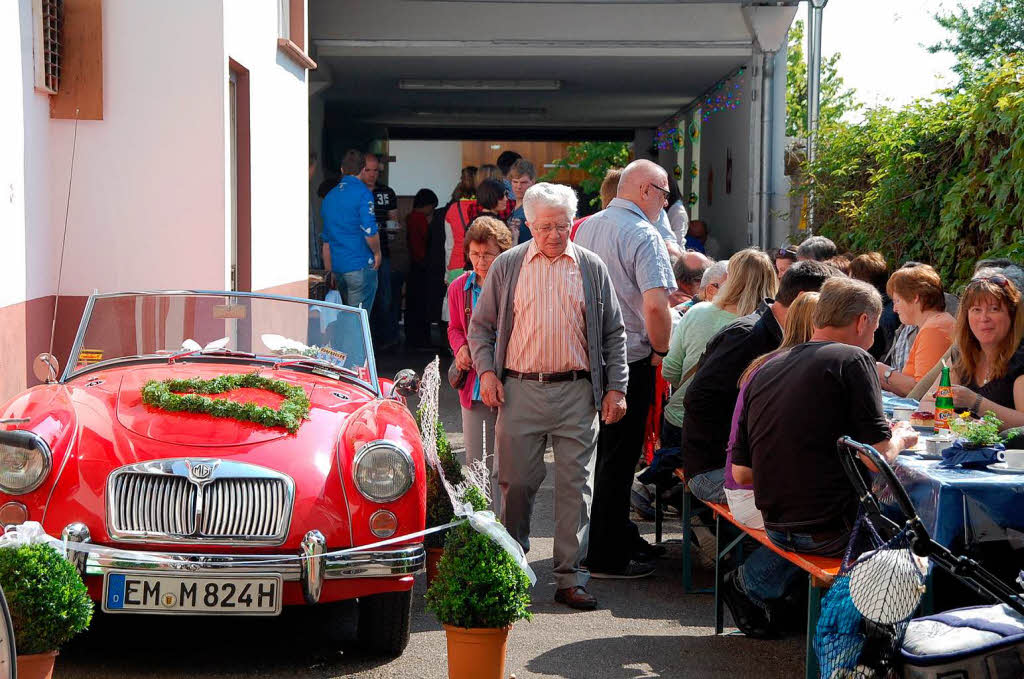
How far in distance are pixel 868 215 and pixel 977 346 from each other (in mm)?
5385

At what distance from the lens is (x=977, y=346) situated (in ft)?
19.7

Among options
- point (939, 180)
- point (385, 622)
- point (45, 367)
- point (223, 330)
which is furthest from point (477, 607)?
point (939, 180)

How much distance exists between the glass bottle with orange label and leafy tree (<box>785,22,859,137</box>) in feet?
25.4

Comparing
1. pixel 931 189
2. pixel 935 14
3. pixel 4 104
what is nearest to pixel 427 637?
pixel 4 104

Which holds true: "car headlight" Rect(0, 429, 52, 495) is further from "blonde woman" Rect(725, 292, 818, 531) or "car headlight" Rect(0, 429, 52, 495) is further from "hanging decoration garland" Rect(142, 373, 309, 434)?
"blonde woman" Rect(725, 292, 818, 531)

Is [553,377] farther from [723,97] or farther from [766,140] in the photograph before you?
[723,97]

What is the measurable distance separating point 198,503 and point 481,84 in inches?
626

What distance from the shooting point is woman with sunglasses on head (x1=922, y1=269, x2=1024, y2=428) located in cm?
575

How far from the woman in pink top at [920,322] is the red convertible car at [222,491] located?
3.17 meters

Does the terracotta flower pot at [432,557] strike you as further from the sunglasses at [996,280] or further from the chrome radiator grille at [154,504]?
the sunglasses at [996,280]

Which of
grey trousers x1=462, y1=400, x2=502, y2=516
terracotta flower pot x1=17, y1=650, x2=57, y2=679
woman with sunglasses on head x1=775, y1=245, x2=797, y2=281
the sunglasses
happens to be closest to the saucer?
the sunglasses

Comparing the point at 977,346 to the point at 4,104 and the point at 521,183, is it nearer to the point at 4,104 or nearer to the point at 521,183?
the point at 521,183

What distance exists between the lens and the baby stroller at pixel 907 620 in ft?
11.3

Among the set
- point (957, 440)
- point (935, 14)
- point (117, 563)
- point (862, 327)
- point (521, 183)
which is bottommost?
point (117, 563)
